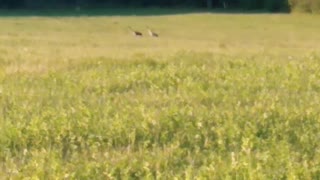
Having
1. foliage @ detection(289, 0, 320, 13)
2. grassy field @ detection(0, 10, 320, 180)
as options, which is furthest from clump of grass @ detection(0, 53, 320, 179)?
foliage @ detection(289, 0, 320, 13)

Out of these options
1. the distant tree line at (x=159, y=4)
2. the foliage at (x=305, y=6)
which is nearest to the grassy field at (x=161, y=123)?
the foliage at (x=305, y=6)

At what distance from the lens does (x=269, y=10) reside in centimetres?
5803

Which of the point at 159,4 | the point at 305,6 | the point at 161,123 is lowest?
the point at 159,4

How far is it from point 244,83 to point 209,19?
1460 inches

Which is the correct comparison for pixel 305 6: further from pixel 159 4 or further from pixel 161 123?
pixel 161 123

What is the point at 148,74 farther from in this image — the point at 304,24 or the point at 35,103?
the point at 304,24

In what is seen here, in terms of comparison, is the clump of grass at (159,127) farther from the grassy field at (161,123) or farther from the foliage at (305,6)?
the foliage at (305,6)

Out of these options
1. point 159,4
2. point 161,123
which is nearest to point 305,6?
point 159,4

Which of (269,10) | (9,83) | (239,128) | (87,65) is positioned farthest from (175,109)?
(269,10)

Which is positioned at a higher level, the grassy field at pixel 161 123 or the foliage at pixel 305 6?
the grassy field at pixel 161 123

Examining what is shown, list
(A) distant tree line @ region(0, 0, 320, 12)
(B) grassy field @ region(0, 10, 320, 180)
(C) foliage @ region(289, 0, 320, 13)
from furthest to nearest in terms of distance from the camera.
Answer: (A) distant tree line @ region(0, 0, 320, 12) → (C) foliage @ region(289, 0, 320, 13) → (B) grassy field @ region(0, 10, 320, 180)

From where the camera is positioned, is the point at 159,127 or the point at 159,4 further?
the point at 159,4

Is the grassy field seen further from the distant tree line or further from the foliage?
the distant tree line

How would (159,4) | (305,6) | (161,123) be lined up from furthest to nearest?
1. (159,4)
2. (305,6)
3. (161,123)
